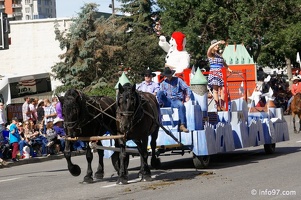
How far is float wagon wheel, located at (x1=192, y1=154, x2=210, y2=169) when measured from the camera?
16422 millimetres

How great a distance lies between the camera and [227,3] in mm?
49312

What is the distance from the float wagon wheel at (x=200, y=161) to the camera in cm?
1642

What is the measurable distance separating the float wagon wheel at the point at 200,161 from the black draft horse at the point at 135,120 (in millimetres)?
1351

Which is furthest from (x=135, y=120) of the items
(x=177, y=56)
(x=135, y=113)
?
(x=177, y=56)

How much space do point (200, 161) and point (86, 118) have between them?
9.91 ft

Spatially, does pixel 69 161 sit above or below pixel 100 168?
above

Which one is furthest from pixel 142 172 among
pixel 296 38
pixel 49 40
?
pixel 49 40

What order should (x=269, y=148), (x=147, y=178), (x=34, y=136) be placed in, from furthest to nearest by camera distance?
(x=34, y=136), (x=269, y=148), (x=147, y=178)

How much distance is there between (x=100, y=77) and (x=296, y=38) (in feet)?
43.1

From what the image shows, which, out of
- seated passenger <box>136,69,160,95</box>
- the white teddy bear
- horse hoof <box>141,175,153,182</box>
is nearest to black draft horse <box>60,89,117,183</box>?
horse hoof <box>141,175,153,182</box>

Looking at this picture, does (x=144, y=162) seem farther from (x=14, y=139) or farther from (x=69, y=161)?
(x=14, y=139)

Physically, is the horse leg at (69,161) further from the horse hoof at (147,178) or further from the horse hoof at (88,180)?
the horse hoof at (147,178)

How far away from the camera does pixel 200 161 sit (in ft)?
54.0

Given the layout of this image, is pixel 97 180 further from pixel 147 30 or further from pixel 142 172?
pixel 147 30
